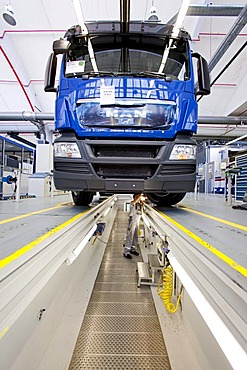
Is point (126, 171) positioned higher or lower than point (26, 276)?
higher

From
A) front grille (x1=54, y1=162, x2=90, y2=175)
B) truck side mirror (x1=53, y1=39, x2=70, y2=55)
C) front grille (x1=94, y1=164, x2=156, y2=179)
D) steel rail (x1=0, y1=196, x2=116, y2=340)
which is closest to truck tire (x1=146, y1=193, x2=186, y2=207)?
front grille (x1=94, y1=164, x2=156, y2=179)

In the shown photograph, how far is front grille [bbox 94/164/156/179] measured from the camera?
79.7 inches

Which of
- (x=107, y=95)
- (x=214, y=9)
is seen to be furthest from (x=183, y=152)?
(x=214, y=9)

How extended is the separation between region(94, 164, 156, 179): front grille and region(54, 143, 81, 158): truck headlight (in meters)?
0.23

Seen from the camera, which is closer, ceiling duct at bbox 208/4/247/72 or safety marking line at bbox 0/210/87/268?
safety marking line at bbox 0/210/87/268

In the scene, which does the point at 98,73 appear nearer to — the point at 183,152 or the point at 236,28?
the point at 183,152

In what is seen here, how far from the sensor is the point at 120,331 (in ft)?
6.82

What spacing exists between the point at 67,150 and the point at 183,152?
107 cm

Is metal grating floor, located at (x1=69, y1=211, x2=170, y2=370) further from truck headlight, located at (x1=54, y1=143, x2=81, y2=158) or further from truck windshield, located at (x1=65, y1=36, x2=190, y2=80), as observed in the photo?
truck windshield, located at (x1=65, y1=36, x2=190, y2=80)

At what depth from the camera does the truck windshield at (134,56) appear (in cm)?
235

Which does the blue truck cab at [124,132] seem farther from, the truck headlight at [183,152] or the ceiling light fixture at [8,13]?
the ceiling light fixture at [8,13]

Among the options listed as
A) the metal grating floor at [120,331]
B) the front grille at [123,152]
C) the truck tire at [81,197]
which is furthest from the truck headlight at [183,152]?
the metal grating floor at [120,331]

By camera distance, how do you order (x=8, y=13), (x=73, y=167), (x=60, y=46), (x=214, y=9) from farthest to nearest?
(x=8, y=13), (x=214, y=9), (x=60, y=46), (x=73, y=167)

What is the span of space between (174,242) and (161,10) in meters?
6.03
